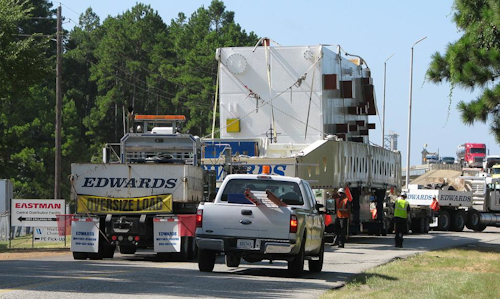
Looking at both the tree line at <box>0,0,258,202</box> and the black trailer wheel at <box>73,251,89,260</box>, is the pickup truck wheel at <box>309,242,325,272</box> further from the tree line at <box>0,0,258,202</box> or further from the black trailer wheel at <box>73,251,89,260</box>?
the tree line at <box>0,0,258,202</box>

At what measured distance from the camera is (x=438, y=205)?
44.9 m

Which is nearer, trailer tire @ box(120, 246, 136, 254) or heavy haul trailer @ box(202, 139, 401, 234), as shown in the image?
trailer tire @ box(120, 246, 136, 254)

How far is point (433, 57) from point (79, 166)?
32.6ft

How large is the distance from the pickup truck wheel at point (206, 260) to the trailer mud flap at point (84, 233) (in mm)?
3689

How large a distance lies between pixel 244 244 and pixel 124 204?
4577mm

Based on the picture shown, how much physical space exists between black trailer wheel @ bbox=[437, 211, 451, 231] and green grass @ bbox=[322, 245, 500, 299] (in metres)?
20.8

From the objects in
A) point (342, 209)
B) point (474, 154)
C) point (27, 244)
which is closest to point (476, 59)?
point (342, 209)

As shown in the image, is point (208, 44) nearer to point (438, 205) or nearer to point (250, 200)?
point (438, 205)

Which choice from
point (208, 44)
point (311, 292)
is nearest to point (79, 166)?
point (311, 292)

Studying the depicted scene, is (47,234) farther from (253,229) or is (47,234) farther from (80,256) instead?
(253,229)

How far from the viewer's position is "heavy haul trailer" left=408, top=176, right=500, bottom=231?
4572 cm

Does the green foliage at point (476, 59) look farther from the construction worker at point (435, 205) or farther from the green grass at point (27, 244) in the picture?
the construction worker at point (435, 205)

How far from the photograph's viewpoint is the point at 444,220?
46750mm

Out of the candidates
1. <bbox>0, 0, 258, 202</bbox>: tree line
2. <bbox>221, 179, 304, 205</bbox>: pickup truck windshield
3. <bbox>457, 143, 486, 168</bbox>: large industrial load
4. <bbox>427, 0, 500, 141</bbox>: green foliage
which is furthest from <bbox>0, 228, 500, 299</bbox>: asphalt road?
<bbox>457, 143, 486, 168</bbox>: large industrial load
